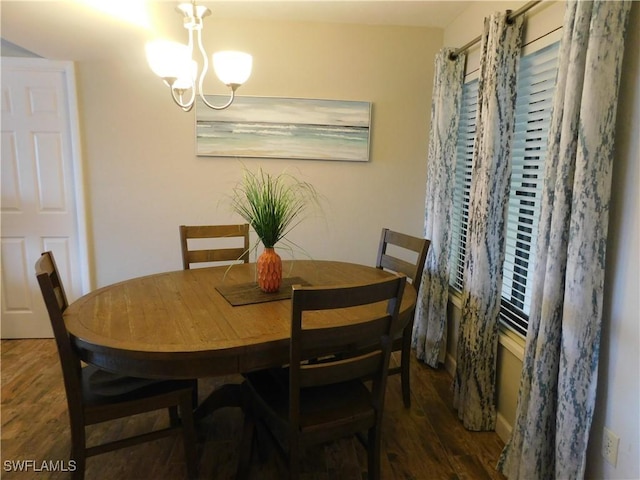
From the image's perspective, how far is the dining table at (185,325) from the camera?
4.67 feet

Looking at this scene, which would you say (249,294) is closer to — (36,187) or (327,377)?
(327,377)

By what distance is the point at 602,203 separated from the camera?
139cm

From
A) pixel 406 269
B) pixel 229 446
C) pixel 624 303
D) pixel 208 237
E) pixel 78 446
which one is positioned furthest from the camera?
pixel 208 237

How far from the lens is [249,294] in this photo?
77.7 inches

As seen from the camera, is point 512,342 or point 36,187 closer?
point 512,342

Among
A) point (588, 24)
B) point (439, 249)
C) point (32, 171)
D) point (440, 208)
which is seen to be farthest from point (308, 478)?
point (32, 171)

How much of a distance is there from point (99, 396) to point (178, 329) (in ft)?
1.46

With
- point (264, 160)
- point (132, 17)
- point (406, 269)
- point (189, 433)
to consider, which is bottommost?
point (189, 433)

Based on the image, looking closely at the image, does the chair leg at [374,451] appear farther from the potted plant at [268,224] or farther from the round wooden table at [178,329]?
the potted plant at [268,224]

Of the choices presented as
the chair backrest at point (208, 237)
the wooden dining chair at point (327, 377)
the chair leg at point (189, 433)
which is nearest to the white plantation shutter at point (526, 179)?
the wooden dining chair at point (327, 377)

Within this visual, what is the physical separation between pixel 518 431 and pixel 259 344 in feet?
3.92

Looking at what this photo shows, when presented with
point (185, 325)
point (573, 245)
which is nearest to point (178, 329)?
point (185, 325)

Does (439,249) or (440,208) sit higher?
(440,208)

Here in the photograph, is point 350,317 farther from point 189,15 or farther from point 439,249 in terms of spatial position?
point 189,15
